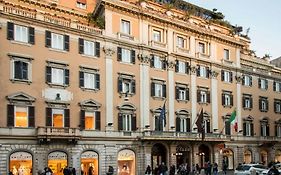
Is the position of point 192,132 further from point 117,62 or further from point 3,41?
point 3,41

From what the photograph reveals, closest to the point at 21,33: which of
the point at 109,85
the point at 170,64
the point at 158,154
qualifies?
the point at 109,85

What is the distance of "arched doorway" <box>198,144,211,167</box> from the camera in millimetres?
55300

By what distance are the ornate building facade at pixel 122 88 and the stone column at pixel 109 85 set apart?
0.33 feet

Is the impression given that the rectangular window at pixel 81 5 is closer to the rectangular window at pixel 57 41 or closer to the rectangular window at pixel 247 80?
the rectangular window at pixel 57 41

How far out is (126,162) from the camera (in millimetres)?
48062

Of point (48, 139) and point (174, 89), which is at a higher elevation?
point (174, 89)

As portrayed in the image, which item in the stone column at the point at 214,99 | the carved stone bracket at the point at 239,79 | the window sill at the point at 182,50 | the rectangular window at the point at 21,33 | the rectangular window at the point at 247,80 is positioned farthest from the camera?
the rectangular window at the point at 247,80

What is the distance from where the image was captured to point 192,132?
53625mm

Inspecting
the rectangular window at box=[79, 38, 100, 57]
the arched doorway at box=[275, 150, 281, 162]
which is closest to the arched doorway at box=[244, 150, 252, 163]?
the arched doorway at box=[275, 150, 281, 162]

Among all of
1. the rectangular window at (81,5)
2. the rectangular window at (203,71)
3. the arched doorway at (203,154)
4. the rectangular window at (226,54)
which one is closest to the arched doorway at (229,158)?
the arched doorway at (203,154)

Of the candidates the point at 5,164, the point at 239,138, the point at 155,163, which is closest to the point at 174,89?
the point at 155,163

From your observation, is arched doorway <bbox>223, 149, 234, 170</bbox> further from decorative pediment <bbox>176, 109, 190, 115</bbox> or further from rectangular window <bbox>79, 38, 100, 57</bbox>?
rectangular window <bbox>79, 38, 100, 57</bbox>

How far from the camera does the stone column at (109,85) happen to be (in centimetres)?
4631

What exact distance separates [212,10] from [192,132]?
1945cm
